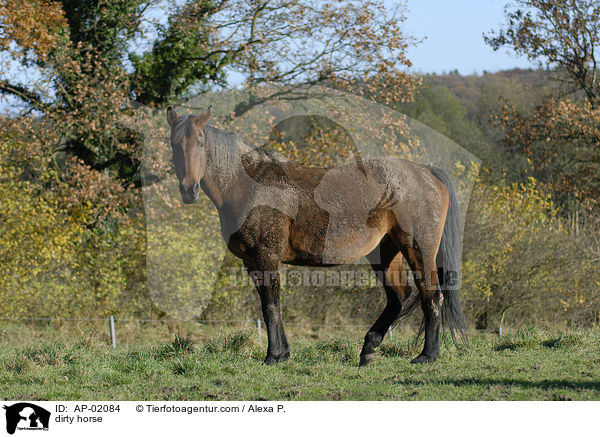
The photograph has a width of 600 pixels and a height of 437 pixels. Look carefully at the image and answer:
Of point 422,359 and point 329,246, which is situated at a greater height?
point 329,246

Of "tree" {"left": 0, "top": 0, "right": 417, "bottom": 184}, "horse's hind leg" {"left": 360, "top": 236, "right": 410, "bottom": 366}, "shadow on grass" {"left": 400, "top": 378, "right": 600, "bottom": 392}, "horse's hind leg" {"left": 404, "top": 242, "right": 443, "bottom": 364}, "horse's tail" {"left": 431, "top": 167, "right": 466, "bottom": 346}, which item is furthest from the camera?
"tree" {"left": 0, "top": 0, "right": 417, "bottom": 184}

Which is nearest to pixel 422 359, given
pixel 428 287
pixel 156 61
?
pixel 428 287

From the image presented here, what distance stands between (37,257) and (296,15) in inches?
326

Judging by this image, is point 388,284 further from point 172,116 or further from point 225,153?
point 172,116

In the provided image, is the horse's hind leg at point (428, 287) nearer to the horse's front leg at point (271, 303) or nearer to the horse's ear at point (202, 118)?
the horse's front leg at point (271, 303)

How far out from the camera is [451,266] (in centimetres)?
704

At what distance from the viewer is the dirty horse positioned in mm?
6457

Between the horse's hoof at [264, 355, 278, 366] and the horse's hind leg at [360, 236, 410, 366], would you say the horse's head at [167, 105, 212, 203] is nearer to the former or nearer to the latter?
the horse's hoof at [264, 355, 278, 366]

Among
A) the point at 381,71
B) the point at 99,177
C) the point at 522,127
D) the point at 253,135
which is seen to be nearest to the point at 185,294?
the point at 99,177

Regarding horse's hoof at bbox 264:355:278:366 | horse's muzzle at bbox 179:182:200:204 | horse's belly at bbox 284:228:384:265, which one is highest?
horse's muzzle at bbox 179:182:200:204

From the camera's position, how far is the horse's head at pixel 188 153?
5906 millimetres
